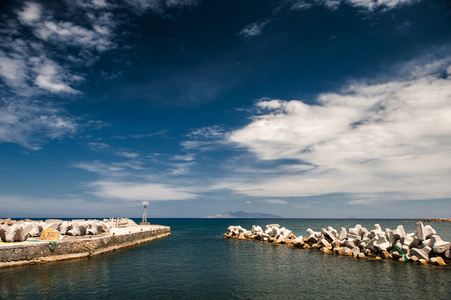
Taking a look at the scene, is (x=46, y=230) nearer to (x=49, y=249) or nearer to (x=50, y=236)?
(x=50, y=236)

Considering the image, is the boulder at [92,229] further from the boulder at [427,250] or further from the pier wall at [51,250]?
the boulder at [427,250]

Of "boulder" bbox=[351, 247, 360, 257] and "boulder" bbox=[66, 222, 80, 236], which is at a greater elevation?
"boulder" bbox=[66, 222, 80, 236]

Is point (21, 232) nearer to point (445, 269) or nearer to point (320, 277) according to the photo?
point (320, 277)

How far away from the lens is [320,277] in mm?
17922

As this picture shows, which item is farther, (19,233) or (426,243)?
(426,243)

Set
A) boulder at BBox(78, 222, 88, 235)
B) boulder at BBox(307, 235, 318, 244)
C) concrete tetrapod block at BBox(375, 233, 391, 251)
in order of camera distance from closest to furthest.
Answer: concrete tetrapod block at BBox(375, 233, 391, 251) < boulder at BBox(78, 222, 88, 235) < boulder at BBox(307, 235, 318, 244)

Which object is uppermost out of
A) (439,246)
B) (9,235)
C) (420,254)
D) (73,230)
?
A: (9,235)

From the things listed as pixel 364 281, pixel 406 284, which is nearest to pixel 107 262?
pixel 364 281

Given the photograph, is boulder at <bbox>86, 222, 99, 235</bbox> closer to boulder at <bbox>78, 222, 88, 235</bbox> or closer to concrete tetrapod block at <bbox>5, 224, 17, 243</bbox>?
boulder at <bbox>78, 222, 88, 235</bbox>

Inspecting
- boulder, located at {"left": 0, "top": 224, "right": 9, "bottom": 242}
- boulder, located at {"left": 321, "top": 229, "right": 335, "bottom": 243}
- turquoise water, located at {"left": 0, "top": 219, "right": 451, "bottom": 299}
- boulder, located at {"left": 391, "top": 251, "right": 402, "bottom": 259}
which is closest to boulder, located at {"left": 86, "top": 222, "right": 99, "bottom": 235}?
turquoise water, located at {"left": 0, "top": 219, "right": 451, "bottom": 299}

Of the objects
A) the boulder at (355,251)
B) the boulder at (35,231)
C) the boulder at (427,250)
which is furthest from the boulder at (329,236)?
the boulder at (35,231)

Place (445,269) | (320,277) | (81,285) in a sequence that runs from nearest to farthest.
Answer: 1. (81,285)
2. (320,277)
3. (445,269)

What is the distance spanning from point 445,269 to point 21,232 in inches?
1290

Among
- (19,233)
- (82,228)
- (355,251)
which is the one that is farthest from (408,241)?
(19,233)
